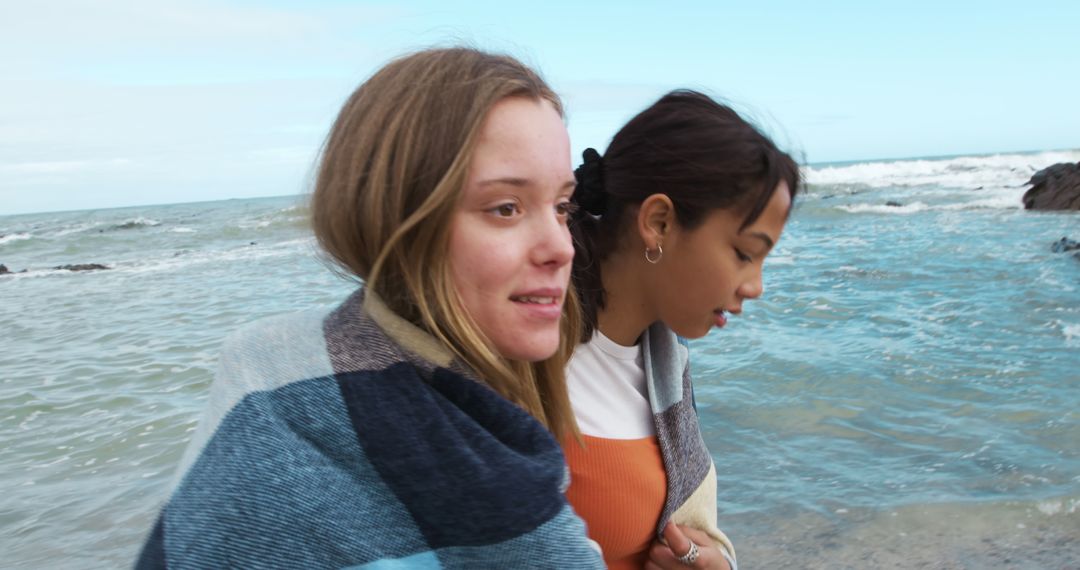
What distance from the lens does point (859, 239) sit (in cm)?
1709

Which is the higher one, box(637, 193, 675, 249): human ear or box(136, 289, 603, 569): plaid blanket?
box(637, 193, 675, 249): human ear

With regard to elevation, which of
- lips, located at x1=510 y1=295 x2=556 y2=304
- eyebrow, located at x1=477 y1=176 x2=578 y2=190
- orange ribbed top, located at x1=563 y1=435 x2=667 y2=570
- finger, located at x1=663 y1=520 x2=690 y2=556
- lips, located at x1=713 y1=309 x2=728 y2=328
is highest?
eyebrow, located at x1=477 y1=176 x2=578 y2=190

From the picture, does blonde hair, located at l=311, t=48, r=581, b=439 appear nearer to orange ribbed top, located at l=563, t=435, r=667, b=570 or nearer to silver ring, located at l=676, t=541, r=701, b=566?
orange ribbed top, located at l=563, t=435, r=667, b=570

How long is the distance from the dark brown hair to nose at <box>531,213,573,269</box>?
820 mm

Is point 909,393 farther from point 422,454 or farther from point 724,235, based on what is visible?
point 422,454

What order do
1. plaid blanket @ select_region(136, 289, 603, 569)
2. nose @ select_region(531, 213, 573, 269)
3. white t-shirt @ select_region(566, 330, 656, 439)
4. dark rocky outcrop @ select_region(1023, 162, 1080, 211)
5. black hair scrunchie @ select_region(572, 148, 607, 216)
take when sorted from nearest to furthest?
plaid blanket @ select_region(136, 289, 603, 569)
nose @ select_region(531, 213, 573, 269)
white t-shirt @ select_region(566, 330, 656, 439)
black hair scrunchie @ select_region(572, 148, 607, 216)
dark rocky outcrop @ select_region(1023, 162, 1080, 211)

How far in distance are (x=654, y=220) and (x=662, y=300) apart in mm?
216

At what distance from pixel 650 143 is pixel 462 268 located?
1.07 m

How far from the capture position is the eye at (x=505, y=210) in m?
1.45

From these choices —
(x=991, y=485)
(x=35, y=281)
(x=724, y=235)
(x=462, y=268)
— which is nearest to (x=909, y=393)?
(x=991, y=485)

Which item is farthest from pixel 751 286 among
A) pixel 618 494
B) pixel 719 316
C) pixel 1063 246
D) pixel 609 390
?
pixel 1063 246

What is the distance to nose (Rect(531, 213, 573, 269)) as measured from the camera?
1.49m

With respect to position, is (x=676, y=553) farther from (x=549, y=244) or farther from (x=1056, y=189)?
(x=1056, y=189)

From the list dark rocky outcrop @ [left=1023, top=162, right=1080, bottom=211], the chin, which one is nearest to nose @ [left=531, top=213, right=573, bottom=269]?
the chin
